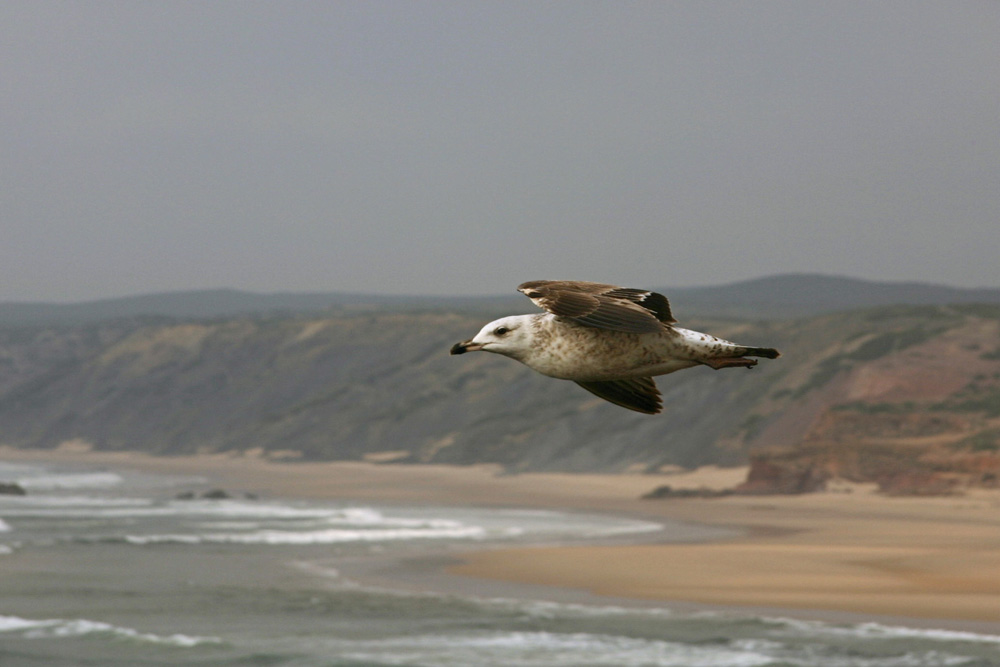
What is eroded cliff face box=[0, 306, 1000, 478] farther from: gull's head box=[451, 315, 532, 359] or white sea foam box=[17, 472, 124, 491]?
gull's head box=[451, 315, 532, 359]

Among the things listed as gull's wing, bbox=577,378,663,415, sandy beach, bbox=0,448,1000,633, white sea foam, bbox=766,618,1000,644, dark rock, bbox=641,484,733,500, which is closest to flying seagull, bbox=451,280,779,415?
gull's wing, bbox=577,378,663,415

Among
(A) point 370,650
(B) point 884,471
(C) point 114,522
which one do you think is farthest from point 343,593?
(B) point 884,471

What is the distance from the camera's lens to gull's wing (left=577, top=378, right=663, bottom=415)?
5.36 metres

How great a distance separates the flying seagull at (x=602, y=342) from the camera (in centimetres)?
491

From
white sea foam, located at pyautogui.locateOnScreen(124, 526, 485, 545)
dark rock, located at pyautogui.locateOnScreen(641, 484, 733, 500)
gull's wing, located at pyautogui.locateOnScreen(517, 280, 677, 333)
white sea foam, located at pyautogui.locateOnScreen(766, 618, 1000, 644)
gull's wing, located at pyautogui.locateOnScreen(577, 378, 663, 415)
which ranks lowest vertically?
white sea foam, located at pyautogui.locateOnScreen(766, 618, 1000, 644)

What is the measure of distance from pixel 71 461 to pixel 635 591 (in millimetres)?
82219

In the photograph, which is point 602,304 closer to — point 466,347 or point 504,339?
point 504,339

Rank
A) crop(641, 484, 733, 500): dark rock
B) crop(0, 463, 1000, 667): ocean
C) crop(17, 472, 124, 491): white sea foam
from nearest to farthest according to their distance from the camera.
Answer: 1. crop(0, 463, 1000, 667): ocean
2. crop(641, 484, 733, 500): dark rock
3. crop(17, 472, 124, 491): white sea foam

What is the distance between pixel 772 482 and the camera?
59.6m

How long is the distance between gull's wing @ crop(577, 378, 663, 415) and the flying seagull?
6.2 inches

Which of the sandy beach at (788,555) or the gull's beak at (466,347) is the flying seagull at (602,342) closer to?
the gull's beak at (466,347)

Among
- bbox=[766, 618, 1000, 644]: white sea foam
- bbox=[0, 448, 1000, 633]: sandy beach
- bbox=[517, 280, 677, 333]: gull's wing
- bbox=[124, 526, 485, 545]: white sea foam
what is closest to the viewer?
bbox=[517, 280, 677, 333]: gull's wing

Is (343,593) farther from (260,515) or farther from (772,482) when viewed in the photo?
(772,482)

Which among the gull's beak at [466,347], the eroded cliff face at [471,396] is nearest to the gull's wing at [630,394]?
the gull's beak at [466,347]
